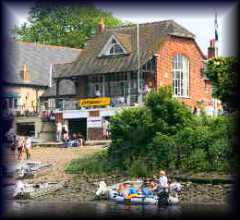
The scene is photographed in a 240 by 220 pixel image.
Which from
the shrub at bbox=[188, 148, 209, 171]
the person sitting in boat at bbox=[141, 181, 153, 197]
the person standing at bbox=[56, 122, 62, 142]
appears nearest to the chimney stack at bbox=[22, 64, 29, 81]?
the person standing at bbox=[56, 122, 62, 142]

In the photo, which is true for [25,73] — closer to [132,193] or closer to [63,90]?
[63,90]

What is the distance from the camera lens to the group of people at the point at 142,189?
20816mm

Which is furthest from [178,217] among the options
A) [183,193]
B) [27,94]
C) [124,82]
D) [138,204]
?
[27,94]

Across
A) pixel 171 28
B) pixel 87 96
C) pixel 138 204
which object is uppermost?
pixel 171 28

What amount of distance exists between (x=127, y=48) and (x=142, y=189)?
22342 mm

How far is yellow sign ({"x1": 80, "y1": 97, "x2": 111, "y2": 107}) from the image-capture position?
40250 millimetres

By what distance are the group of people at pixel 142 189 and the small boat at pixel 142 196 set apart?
10 centimetres

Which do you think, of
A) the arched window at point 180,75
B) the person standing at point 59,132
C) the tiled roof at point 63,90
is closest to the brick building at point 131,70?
the arched window at point 180,75

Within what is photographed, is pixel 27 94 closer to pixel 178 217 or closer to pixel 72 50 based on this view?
pixel 72 50

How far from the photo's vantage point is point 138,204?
21312mm

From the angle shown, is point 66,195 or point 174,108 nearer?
point 66,195

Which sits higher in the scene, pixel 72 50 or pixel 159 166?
pixel 72 50

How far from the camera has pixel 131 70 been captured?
136ft

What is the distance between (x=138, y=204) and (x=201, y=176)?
461 cm
